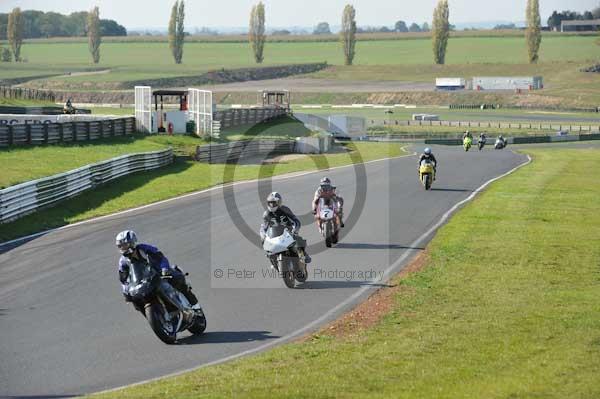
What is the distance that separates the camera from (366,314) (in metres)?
16.3

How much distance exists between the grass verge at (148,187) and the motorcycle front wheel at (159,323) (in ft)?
41.4

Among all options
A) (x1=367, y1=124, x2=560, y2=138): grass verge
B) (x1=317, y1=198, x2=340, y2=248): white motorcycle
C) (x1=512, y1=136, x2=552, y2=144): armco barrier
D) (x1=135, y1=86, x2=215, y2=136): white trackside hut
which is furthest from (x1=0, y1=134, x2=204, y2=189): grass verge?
(x1=367, y1=124, x2=560, y2=138): grass verge

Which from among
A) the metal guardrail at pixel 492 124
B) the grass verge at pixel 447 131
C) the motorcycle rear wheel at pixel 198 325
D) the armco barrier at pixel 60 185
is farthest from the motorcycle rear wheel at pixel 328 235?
the metal guardrail at pixel 492 124

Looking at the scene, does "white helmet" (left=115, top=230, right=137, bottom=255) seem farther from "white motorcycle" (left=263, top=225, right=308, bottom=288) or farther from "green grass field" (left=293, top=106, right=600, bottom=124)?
"green grass field" (left=293, top=106, right=600, bottom=124)

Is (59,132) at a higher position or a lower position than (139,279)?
higher

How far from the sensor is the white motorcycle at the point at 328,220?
76.2ft

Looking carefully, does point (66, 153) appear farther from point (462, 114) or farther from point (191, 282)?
point (462, 114)

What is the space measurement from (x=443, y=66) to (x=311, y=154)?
117911 mm

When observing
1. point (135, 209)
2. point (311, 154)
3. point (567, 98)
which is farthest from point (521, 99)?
point (135, 209)

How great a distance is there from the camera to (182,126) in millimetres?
61094

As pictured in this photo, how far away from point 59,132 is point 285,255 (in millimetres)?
32674

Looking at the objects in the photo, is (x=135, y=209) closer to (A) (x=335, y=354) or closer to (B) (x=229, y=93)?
(A) (x=335, y=354)

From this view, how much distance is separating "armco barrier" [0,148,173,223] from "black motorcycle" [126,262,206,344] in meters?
14.2

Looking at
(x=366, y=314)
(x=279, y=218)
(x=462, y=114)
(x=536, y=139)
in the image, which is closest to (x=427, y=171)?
(x=279, y=218)
